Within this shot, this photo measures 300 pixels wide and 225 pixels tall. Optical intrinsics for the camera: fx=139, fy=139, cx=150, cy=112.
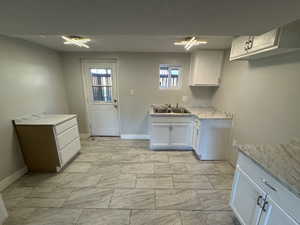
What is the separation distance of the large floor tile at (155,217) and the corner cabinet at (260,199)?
0.66 m

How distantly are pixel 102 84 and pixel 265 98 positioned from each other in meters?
3.37

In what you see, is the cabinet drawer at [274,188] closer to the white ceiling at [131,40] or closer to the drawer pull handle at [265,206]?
the drawer pull handle at [265,206]

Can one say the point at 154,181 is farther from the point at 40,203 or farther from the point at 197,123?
the point at 40,203

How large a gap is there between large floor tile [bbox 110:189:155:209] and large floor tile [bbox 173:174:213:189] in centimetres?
46

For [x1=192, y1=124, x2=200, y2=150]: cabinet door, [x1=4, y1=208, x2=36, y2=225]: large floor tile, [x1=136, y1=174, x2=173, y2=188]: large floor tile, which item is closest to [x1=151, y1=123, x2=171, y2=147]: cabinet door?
[x1=192, y1=124, x2=200, y2=150]: cabinet door

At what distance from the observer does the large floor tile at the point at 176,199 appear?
5.70ft

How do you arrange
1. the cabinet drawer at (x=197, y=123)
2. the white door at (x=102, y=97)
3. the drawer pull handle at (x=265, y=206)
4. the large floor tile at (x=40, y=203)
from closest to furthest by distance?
the drawer pull handle at (x=265, y=206), the large floor tile at (x=40, y=203), the cabinet drawer at (x=197, y=123), the white door at (x=102, y=97)

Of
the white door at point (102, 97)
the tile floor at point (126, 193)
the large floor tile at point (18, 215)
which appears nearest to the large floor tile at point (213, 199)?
the tile floor at point (126, 193)

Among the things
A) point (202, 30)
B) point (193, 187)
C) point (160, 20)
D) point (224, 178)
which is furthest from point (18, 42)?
point (224, 178)

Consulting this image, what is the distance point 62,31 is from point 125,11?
69 centimetres

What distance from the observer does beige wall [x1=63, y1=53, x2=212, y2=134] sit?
3.43 m

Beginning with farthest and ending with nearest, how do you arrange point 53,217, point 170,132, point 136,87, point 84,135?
point 84,135 < point 136,87 < point 170,132 < point 53,217

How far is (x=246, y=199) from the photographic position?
1.29m

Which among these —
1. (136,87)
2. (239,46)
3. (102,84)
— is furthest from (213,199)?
(102,84)
